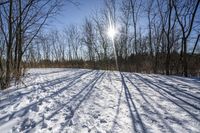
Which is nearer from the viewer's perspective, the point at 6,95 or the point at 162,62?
the point at 6,95

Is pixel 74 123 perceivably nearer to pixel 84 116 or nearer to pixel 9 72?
pixel 84 116

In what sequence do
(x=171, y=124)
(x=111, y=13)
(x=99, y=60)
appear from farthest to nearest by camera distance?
(x=99, y=60) → (x=111, y=13) → (x=171, y=124)

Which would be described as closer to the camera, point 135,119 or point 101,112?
point 135,119

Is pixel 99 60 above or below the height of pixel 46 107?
above

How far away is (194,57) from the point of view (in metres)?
12.3

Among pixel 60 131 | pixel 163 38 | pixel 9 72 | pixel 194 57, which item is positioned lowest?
pixel 60 131

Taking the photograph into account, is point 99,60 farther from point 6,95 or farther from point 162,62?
point 6,95

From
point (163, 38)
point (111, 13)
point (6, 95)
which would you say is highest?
point (111, 13)

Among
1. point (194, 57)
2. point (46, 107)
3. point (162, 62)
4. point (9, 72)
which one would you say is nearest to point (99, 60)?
point (162, 62)

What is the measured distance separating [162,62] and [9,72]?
1263 centimetres

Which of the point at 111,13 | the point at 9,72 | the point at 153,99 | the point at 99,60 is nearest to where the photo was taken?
the point at 153,99

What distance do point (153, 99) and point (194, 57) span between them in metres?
10.2

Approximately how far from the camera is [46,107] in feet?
11.7

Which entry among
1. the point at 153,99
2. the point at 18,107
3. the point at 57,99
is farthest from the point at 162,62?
the point at 18,107
